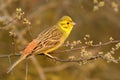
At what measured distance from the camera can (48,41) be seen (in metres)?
7.09

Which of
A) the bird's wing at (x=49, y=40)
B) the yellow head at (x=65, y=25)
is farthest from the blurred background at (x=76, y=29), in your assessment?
the bird's wing at (x=49, y=40)

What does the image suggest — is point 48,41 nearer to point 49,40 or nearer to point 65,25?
point 49,40

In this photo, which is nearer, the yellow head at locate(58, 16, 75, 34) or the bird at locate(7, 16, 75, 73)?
the bird at locate(7, 16, 75, 73)

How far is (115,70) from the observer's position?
563 inches

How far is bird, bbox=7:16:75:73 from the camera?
6.79 meters

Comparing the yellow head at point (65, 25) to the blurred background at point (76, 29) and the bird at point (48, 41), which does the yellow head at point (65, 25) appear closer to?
the bird at point (48, 41)

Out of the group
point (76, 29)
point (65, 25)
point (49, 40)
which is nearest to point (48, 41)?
point (49, 40)

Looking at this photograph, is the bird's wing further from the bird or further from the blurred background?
the blurred background

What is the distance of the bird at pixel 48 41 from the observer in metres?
6.79

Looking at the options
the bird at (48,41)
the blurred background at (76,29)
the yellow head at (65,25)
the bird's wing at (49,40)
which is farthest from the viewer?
the blurred background at (76,29)

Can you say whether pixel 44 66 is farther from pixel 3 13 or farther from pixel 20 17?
pixel 20 17

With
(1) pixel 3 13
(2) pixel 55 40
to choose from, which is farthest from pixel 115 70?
(2) pixel 55 40

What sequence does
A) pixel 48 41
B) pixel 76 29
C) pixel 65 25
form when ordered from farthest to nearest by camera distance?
1. pixel 76 29
2. pixel 65 25
3. pixel 48 41

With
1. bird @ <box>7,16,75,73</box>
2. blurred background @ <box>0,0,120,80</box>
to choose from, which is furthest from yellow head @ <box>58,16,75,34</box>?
blurred background @ <box>0,0,120,80</box>
